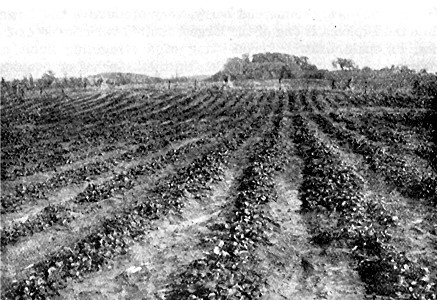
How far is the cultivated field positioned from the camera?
10.1 metres

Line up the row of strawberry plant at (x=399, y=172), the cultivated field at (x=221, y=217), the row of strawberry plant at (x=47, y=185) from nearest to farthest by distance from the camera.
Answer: the cultivated field at (x=221, y=217) < the row of strawberry plant at (x=47, y=185) < the row of strawberry plant at (x=399, y=172)

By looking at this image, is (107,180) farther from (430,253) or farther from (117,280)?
(430,253)

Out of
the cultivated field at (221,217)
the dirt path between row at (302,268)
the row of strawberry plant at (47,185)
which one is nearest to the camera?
the dirt path between row at (302,268)

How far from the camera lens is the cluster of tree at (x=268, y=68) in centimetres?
12606

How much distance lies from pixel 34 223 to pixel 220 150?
41.8 ft

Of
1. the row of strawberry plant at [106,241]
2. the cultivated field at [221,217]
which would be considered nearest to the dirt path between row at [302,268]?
the cultivated field at [221,217]

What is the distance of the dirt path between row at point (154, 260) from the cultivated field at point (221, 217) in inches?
1.8

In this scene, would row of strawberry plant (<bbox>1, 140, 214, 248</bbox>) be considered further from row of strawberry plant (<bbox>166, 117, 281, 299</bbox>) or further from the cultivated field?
row of strawberry plant (<bbox>166, 117, 281, 299</bbox>)

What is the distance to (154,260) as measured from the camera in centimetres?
1176

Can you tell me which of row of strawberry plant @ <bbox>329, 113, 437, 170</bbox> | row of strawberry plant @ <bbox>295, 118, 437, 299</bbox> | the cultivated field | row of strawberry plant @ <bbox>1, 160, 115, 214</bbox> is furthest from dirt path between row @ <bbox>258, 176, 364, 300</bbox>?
row of strawberry plant @ <bbox>329, 113, 437, 170</bbox>

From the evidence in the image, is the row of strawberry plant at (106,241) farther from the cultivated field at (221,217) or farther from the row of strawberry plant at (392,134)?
the row of strawberry plant at (392,134)

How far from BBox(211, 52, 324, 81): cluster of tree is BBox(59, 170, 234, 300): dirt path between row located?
10385cm

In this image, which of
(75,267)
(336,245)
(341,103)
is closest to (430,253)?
(336,245)

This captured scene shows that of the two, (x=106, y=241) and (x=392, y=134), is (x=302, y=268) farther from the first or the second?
(x=392, y=134)
